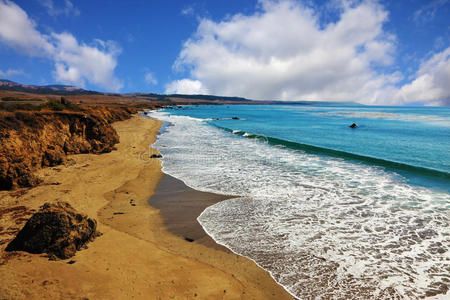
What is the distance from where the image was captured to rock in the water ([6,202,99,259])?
5.32 meters

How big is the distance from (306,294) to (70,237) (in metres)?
5.97

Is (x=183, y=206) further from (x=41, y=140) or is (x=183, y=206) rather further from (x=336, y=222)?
(x=41, y=140)

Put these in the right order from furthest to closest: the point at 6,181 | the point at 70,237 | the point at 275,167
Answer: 1. the point at 275,167
2. the point at 6,181
3. the point at 70,237

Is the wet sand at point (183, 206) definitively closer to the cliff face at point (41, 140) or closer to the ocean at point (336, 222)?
the ocean at point (336, 222)

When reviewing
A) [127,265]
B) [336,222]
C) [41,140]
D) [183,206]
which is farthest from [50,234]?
[41,140]

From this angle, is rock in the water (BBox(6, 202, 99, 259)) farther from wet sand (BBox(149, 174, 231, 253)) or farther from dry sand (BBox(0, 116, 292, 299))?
wet sand (BBox(149, 174, 231, 253))

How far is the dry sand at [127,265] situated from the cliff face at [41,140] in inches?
51.1

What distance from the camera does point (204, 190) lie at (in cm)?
1116

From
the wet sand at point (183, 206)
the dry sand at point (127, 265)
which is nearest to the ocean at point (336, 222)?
the wet sand at point (183, 206)

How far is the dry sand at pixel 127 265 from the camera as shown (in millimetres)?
4590

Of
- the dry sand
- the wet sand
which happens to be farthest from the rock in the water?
the wet sand

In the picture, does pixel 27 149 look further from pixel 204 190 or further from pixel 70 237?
pixel 204 190

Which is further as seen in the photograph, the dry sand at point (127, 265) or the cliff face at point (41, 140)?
the cliff face at point (41, 140)

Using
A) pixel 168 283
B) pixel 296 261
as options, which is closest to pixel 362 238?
pixel 296 261
